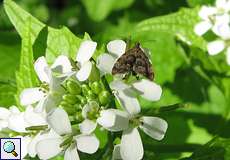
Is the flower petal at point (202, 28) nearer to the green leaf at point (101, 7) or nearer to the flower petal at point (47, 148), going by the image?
the green leaf at point (101, 7)

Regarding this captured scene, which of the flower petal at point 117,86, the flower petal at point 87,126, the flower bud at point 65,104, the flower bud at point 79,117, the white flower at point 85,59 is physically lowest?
the flower bud at point 79,117

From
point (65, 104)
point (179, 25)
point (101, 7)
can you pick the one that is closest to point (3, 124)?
point (65, 104)

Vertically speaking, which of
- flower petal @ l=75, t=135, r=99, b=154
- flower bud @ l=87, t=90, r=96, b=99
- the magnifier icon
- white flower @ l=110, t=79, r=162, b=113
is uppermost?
white flower @ l=110, t=79, r=162, b=113

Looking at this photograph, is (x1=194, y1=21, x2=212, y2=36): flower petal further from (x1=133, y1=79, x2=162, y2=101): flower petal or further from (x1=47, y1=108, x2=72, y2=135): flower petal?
(x1=47, y1=108, x2=72, y2=135): flower petal

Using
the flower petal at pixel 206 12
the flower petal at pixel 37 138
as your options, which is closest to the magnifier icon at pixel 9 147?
the flower petal at pixel 37 138

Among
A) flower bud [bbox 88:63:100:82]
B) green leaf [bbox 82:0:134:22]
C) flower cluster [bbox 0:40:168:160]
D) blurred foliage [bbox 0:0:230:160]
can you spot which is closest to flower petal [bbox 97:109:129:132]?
flower cluster [bbox 0:40:168:160]

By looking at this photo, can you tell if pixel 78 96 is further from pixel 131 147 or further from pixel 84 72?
pixel 131 147

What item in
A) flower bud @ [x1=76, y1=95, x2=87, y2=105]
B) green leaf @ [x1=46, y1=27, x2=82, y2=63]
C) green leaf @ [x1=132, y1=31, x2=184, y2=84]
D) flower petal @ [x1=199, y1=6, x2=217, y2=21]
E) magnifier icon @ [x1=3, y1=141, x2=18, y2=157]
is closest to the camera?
flower bud @ [x1=76, y1=95, x2=87, y2=105]
